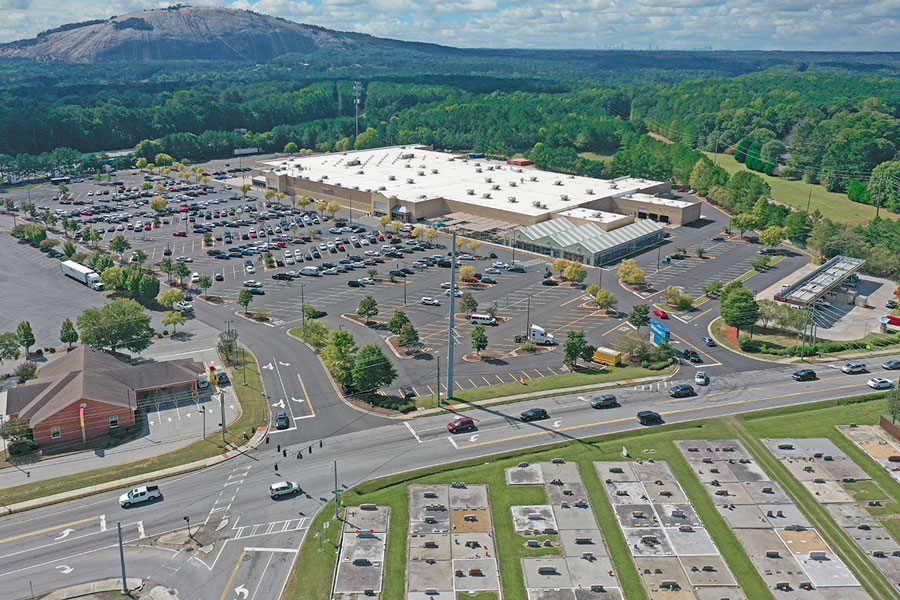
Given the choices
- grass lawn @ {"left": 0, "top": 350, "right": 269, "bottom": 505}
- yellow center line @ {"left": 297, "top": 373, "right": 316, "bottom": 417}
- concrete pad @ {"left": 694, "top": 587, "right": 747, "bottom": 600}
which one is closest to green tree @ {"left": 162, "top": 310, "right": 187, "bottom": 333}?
A: grass lawn @ {"left": 0, "top": 350, "right": 269, "bottom": 505}

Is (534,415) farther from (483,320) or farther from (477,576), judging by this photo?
(483,320)

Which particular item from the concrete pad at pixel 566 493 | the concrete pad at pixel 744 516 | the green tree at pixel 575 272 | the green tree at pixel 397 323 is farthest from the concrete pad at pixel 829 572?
the green tree at pixel 575 272

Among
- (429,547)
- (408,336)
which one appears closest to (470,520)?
(429,547)

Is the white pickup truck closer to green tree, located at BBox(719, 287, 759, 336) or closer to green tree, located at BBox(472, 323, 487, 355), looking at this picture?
green tree, located at BBox(472, 323, 487, 355)

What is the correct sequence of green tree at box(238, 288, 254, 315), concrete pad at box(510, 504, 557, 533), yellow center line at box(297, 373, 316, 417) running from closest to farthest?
concrete pad at box(510, 504, 557, 533), yellow center line at box(297, 373, 316, 417), green tree at box(238, 288, 254, 315)

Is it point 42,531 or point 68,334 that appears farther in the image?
point 68,334

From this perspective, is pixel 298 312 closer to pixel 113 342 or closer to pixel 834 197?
pixel 113 342
